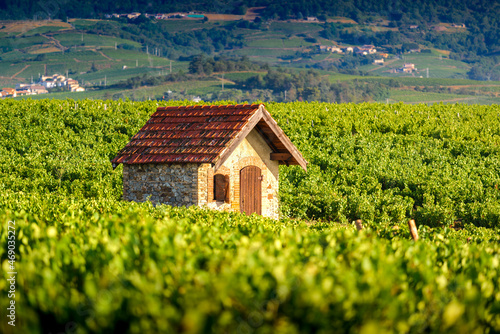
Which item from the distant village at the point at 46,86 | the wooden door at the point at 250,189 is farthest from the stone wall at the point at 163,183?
the distant village at the point at 46,86

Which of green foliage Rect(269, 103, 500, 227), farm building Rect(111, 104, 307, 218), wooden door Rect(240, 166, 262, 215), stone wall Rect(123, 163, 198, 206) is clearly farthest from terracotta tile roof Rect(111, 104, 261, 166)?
green foliage Rect(269, 103, 500, 227)

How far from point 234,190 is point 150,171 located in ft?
8.12

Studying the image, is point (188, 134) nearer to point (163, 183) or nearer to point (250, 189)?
point (163, 183)

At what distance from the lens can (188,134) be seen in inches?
685

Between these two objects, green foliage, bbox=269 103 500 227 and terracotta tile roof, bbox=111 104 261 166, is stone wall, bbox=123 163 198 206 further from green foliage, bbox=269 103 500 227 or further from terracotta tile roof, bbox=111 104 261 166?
green foliage, bbox=269 103 500 227

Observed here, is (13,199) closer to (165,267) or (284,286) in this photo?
(165,267)

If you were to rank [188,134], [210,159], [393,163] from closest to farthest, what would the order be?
[210,159] < [188,134] < [393,163]

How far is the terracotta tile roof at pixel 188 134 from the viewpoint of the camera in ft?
53.6

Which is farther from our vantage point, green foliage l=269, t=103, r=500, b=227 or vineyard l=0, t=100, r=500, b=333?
green foliage l=269, t=103, r=500, b=227

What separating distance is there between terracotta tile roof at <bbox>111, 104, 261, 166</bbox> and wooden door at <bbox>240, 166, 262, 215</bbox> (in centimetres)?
144

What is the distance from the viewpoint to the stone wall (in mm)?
16328

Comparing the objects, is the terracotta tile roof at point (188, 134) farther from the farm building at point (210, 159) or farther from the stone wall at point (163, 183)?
the stone wall at point (163, 183)

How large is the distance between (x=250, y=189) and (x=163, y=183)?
2549mm

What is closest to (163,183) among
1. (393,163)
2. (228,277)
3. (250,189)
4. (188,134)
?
(188,134)
